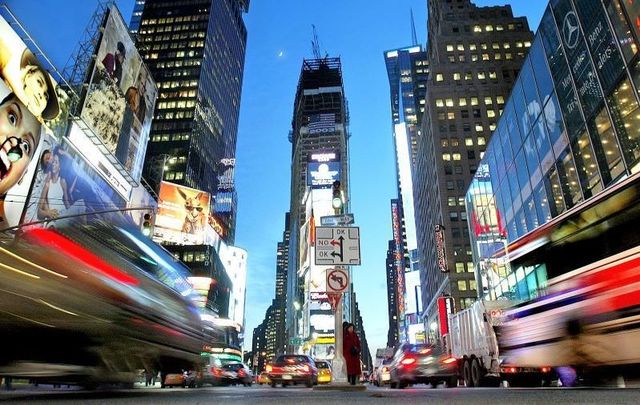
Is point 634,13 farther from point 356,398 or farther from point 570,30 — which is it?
point 356,398

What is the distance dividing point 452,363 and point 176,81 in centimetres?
13326

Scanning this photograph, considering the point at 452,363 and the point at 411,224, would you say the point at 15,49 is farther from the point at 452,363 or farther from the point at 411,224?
the point at 411,224

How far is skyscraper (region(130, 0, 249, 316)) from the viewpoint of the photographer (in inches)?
4739

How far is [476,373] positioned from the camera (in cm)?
1486

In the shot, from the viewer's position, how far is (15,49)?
26656 mm

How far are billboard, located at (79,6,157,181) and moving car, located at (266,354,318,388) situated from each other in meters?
24.5

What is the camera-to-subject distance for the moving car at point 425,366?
1469 cm

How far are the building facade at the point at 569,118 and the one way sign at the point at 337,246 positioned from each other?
12.3 ft

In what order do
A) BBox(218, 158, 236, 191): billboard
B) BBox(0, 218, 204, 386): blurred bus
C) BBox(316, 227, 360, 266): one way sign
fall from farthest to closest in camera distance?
BBox(218, 158, 236, 191): billboard < BBox(316, 227, 360, 266): one way sign < BBox(0, 218, 204, 386): blurred bus

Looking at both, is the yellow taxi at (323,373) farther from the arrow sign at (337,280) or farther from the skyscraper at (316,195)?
the arrow sign at (337,280)

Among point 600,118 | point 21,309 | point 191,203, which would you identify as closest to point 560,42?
point 600,118

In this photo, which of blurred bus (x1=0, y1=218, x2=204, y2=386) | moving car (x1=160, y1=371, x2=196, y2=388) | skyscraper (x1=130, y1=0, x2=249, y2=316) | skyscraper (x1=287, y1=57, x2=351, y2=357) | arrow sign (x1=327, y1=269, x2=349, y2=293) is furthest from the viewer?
skyscraper (x1=130, y1=0, x2=249, y2=316)

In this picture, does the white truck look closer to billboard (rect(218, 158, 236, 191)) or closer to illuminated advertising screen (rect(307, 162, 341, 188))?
illuminated advertising screen (rect(307, 162, 341, 188))

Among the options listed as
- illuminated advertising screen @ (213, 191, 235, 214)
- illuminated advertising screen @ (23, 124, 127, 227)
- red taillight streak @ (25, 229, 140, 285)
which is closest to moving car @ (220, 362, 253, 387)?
illuminated advertising screen @ (23, 124, 127, 227)
